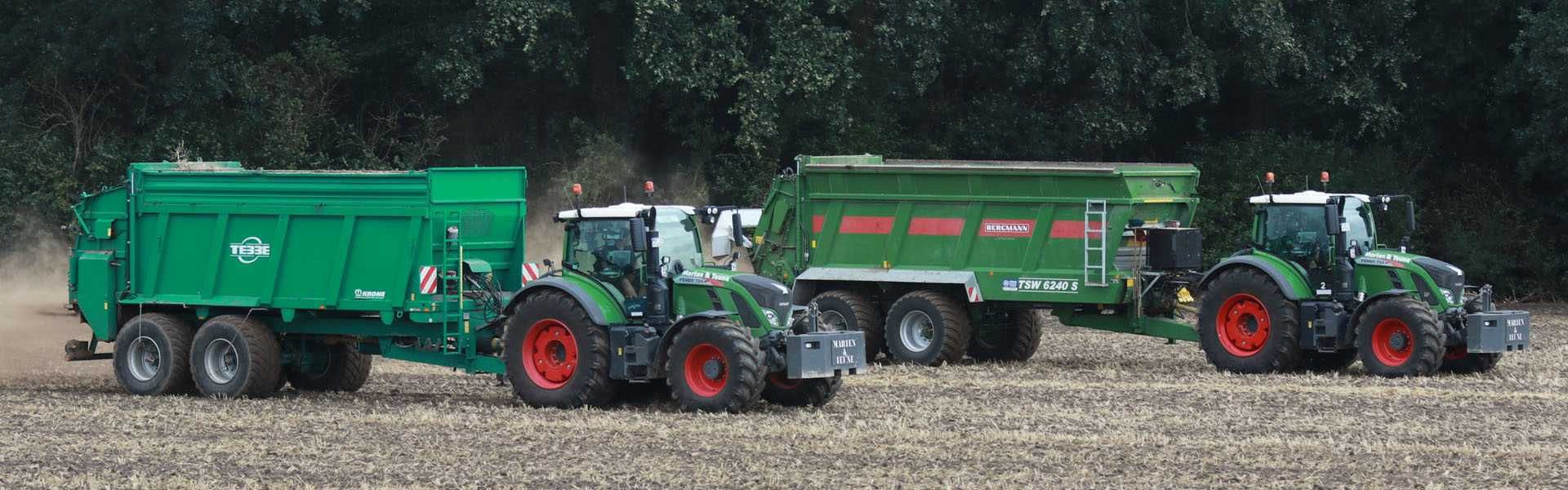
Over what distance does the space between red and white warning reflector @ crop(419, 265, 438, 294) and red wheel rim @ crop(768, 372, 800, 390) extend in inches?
120

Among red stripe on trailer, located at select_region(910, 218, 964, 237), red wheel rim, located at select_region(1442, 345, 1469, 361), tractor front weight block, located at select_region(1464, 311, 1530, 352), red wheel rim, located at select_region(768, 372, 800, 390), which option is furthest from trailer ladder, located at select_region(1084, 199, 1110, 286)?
red wheel rim, located at select_region(768, 372, 800, 390)

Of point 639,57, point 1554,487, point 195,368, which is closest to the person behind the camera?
point 1554,487

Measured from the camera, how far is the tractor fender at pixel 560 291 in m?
17.2

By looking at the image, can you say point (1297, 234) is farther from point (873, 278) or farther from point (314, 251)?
point (314, 251)

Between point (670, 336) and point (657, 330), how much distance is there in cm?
25

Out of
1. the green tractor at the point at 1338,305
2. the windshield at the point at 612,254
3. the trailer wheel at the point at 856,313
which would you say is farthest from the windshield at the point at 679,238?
the green tractor at the point at 1338,305

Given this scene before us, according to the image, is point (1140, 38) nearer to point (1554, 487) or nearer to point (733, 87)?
point (733, 87)

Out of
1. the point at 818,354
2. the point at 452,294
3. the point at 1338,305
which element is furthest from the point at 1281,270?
the point at 452,294

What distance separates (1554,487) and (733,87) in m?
24.3

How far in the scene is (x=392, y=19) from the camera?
36.1 meters

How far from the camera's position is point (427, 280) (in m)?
18.0

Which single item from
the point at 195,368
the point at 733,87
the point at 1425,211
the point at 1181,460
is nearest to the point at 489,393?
the point at 195,368

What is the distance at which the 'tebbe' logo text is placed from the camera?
18812mm

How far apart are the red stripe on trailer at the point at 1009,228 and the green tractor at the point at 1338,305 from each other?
2.00m
